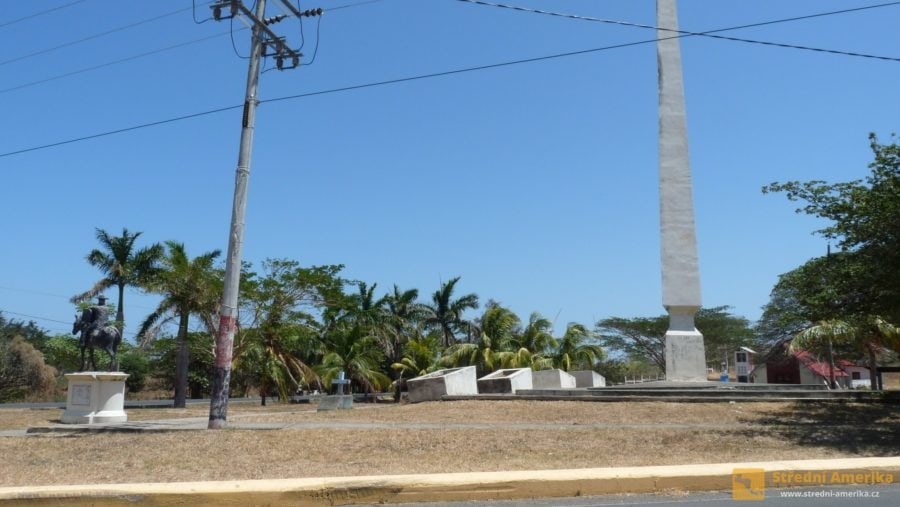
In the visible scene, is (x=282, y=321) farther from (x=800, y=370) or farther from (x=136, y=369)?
(x=800, y=370)

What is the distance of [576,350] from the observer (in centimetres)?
3694

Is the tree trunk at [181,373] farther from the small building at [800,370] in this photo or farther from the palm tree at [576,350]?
the small building at [800,370]

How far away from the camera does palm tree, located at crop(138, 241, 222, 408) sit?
27.7 metres

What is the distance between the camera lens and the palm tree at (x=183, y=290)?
90.9 ft

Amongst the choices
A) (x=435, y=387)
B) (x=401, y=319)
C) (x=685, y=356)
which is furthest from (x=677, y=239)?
(x=401, y=319)

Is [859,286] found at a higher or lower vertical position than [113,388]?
higher

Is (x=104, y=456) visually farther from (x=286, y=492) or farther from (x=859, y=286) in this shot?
(x=859, y=286)

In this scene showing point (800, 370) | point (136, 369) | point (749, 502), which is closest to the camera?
point (749, 502)

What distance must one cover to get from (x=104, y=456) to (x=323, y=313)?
1193 inches

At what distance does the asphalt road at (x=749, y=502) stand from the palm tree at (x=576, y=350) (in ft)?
94.6

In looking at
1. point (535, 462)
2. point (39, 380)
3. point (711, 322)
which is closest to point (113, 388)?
point (535, 462)

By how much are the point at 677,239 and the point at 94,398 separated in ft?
52.7

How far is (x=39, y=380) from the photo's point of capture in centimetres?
4728

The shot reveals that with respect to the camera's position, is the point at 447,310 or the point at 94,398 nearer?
the point at 94,398
